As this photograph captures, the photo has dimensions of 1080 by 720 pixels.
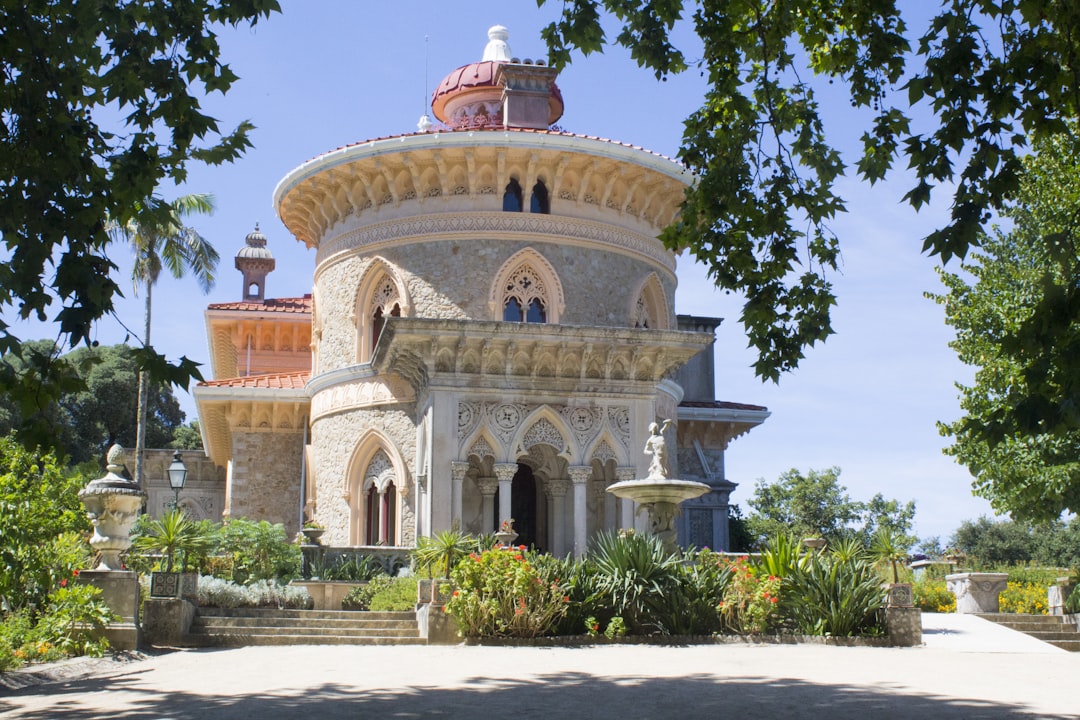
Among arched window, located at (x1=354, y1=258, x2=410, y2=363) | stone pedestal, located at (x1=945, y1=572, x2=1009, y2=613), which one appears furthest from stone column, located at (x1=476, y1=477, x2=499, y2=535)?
stone pedestal, located at (x1=945, y1=572, x2=1009, y2=613)

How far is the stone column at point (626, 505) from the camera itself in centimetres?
2156

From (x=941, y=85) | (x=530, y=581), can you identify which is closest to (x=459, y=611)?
(x=530, y=581)

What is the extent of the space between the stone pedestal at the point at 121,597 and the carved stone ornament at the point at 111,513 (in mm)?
279

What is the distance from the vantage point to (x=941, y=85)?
7.57m

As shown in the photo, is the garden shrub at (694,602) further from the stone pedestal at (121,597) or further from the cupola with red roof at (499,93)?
the cupola with red roof at (499,93)

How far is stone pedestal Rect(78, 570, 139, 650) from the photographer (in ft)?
45.4

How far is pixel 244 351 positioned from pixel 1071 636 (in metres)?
23.1

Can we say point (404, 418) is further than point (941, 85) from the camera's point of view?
Yes

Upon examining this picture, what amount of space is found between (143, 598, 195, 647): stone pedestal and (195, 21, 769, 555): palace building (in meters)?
6.05

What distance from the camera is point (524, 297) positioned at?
24047mm

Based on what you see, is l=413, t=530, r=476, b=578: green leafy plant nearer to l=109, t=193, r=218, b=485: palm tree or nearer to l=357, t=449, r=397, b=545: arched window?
l=357, t=449, r=397, b=545: arched window

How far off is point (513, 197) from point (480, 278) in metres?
1.98

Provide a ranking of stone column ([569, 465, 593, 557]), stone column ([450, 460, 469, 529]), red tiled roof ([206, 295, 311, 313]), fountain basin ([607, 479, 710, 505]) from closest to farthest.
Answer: fountain basin ([607, 479, 710, 505]) → stone column ([450, 460, 469, 529]) → stone column ([569, 465, 593, 557]) → red tiled roof ([206, 295, 311, 313])

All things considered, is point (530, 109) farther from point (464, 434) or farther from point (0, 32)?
point (0, 32)
